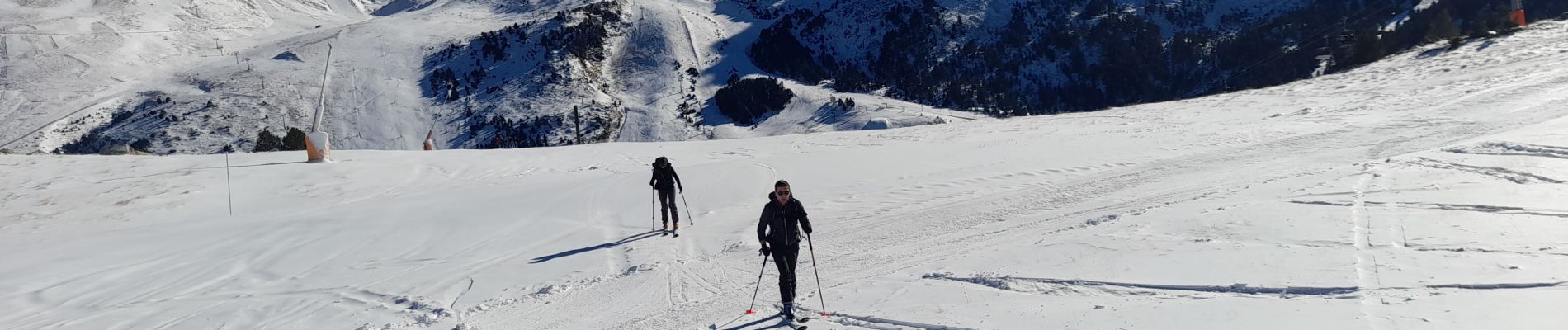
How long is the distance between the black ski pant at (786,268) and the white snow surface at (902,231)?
1.36 ft

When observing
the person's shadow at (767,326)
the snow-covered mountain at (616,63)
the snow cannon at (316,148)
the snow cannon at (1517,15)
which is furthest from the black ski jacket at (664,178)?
the snow-covered mountain at (616,63)

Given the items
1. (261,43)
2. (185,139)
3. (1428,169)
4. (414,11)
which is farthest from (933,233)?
(414,11)

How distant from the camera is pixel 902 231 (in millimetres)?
14500

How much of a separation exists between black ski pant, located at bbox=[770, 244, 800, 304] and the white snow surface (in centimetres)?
42

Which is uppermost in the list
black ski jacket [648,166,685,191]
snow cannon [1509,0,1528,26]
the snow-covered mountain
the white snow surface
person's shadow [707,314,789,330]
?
the snow-covered mountain

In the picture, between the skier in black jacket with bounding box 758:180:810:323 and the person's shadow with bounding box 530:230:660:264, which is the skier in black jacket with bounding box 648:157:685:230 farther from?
the skier in black jacket with bounding box 758:180:810:323

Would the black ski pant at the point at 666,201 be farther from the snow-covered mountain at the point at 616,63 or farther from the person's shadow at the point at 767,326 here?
the snow-covered mountain at the point at 616,63

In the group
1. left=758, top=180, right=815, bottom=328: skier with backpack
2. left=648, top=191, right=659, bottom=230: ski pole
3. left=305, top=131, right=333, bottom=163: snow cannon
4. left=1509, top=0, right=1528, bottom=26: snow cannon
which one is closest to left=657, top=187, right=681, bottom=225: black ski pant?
left=648, top=191, right=659, bottom=230: ski pole

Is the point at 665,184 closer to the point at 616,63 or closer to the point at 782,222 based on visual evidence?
the point at 782,222

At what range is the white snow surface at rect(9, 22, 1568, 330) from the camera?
903 centimetres

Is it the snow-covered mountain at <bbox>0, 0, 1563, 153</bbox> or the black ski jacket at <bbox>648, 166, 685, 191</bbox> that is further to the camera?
the snow-covered mountain at <bbox>0, 0, 1563, 153</bbox>

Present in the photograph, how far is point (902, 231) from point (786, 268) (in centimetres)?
539

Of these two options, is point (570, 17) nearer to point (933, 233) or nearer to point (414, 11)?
point (414, 11)

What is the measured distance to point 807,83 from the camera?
98188mm
